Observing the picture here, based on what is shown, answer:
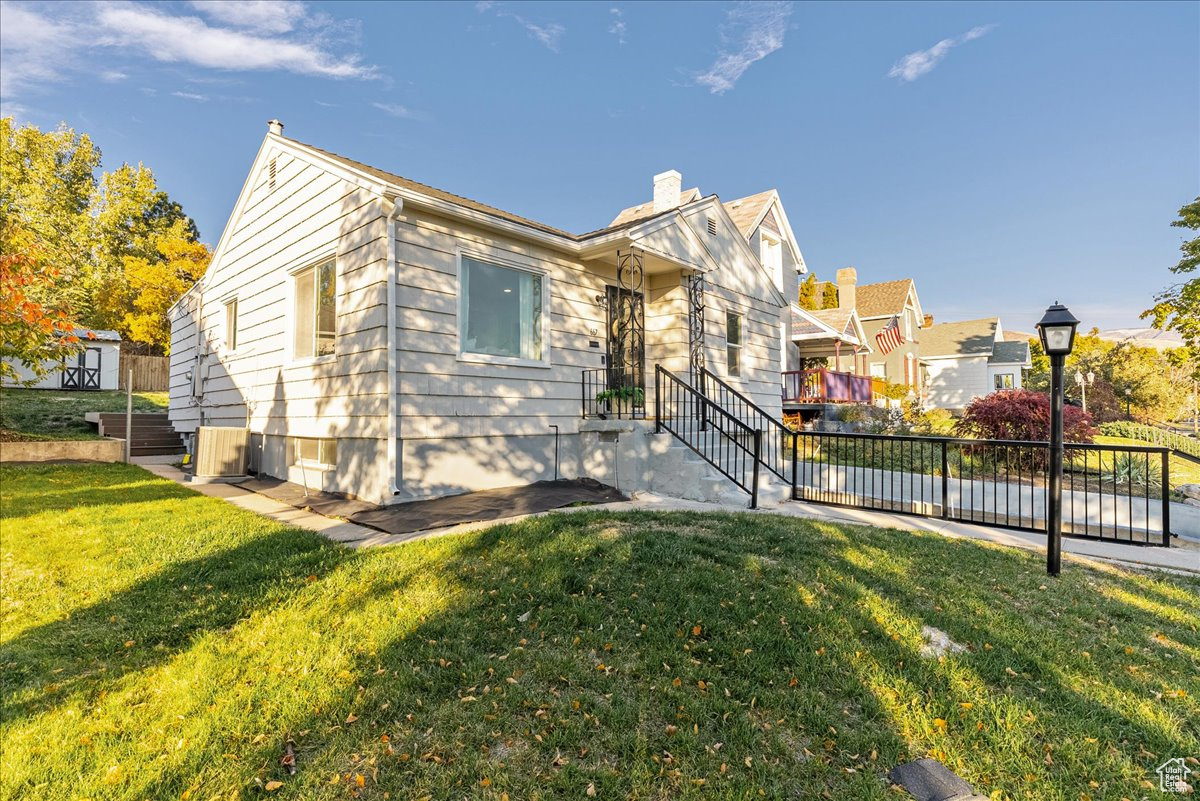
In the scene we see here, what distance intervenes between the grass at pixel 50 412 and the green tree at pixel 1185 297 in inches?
1035

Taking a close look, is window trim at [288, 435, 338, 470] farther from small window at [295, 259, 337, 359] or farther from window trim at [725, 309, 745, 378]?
window trim at [725, 309, 745, 378]

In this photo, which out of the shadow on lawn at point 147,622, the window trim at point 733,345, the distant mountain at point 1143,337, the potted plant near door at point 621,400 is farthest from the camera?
the distant mountain at point 1143,337

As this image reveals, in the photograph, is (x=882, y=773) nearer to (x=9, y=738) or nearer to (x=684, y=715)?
(x=684, y=715)

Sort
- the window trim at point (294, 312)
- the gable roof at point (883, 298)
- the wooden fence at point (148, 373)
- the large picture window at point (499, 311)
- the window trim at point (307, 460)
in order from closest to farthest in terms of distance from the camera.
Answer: the large picture window at point (499, 311)
the window trim at point (294, 312)
the window trim at point (307, 460)
the wooden fence at point (148, 373)
the gable roof at point (883, 298)

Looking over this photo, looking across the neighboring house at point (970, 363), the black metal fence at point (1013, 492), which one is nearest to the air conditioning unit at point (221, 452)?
the black metal fence at point (1013, 492)

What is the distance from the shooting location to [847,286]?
2512 cm

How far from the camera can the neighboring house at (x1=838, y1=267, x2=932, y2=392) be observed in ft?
90.4

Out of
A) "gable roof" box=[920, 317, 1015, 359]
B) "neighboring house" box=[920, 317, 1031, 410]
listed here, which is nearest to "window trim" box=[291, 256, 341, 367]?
"neighboring house" box=[920, 317, 1031, 410]

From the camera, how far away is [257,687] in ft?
8.69

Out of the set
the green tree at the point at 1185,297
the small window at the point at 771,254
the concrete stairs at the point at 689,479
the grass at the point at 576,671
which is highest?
the small window at the point at 771,254

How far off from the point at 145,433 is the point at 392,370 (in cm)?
1026

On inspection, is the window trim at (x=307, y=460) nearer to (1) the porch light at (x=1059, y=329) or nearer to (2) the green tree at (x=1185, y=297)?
(1) the porch light at (x=1059, y=329)

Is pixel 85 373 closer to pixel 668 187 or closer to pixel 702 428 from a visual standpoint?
pixel 668 187

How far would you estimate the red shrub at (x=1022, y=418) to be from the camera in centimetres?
1123
